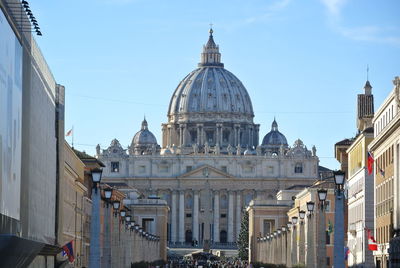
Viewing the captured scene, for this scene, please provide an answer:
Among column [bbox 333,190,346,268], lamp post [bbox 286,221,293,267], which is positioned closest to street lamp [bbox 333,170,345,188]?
column [bbox 333,190,346,268]

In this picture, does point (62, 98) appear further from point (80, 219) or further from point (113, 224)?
point (80, 219)

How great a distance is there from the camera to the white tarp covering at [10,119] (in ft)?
115

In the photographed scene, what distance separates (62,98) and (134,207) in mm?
102849

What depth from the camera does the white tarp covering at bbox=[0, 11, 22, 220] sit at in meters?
34.9

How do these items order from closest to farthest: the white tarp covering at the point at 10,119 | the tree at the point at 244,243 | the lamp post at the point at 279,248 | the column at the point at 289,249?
1. the white tarp covering at the point at 10,119
2. the column at the point at 289,249
3. the lamp post at the point at 279,248
4. the tree at the point at 244,243

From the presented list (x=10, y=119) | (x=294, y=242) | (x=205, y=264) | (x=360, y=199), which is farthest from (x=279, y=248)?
(x=10, y=119)

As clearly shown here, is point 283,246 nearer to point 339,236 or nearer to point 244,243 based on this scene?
point 339,236

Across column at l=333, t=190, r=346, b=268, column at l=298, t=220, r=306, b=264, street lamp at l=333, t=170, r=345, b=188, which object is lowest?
column at l=333, t=190, r=346, b=268

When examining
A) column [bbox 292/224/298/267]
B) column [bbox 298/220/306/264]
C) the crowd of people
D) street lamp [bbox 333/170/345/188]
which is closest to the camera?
street lamp [bbox 333/170/345/188]

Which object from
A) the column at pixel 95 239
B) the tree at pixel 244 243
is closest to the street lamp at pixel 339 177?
the column at pixel 95 239

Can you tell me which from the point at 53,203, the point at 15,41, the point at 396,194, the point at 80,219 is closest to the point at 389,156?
the point at 396,194

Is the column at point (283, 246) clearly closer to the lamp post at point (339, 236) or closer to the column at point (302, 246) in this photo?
the column at point (302, 246)

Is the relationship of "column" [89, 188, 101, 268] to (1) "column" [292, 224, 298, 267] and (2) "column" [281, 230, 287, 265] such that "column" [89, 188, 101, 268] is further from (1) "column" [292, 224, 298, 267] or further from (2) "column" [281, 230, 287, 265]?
(2) "column" [281, 230, 287, 265]

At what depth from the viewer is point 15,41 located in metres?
39.0
